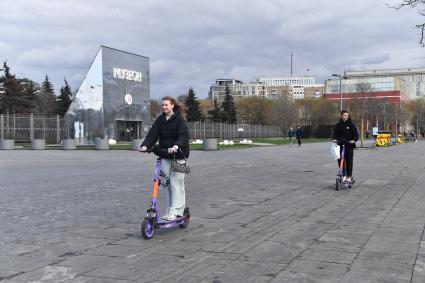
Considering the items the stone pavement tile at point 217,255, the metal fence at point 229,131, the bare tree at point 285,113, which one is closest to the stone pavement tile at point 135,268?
the stone pavement tile at point 217,255

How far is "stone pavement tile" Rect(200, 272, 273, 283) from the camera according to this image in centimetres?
493

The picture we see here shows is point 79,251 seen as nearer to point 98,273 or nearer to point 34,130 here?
point 98,273

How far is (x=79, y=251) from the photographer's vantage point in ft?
20.3

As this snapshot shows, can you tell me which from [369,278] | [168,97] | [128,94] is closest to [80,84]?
[128,94]

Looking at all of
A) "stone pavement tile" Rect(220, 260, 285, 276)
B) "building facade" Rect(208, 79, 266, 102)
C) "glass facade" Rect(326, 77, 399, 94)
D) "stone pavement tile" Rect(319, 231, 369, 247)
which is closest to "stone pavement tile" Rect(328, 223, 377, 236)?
"stone pavement tile" Rect(319, 231, 369, 247)

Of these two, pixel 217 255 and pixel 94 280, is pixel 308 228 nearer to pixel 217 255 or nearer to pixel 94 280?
pixel 217 255

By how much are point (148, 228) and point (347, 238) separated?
268 cm

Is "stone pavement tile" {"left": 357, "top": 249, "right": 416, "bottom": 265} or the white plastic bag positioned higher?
the white plastic bag

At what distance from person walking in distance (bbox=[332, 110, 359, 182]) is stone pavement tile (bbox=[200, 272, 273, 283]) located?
A: 835 centimetres

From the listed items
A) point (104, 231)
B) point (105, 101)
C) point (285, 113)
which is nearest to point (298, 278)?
point (104, 231)

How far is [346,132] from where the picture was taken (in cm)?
1300

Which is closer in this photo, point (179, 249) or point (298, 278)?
point (298, 278)

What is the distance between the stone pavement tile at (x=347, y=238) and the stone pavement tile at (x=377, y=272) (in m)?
0.88

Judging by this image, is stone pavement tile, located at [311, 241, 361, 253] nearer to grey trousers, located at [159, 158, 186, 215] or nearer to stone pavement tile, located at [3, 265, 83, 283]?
grey trousers, located at [159, 158, 186, 215]
